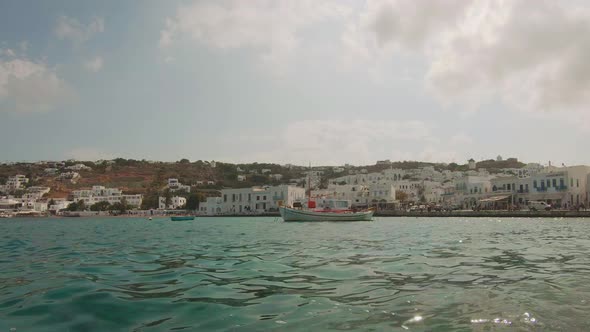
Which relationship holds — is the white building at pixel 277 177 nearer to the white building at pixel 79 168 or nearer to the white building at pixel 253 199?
the white building at pixel 253 199

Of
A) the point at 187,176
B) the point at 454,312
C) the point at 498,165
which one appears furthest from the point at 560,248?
the point at 498,165

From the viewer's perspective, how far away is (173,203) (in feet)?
374

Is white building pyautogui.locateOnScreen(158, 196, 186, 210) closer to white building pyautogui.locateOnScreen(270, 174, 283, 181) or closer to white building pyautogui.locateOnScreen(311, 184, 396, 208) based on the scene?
white building pyautogui.locateOnScreen(270, 174, 283, 181)

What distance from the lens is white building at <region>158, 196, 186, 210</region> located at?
366 ft

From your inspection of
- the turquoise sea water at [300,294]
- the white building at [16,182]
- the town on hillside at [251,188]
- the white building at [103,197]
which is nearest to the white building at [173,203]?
the town on hillside at [251,188]

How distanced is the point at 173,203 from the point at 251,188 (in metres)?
31.5

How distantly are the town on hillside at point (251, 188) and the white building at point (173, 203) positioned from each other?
0.25 meters

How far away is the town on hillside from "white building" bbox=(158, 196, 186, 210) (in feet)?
0.82

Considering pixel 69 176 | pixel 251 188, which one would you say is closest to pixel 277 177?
pixel 251 188

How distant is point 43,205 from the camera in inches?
4250

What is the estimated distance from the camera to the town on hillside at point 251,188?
6362 centimetres

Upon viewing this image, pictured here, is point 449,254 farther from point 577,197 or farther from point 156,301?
point 577,197

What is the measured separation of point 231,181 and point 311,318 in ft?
450

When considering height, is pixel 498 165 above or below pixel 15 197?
above
